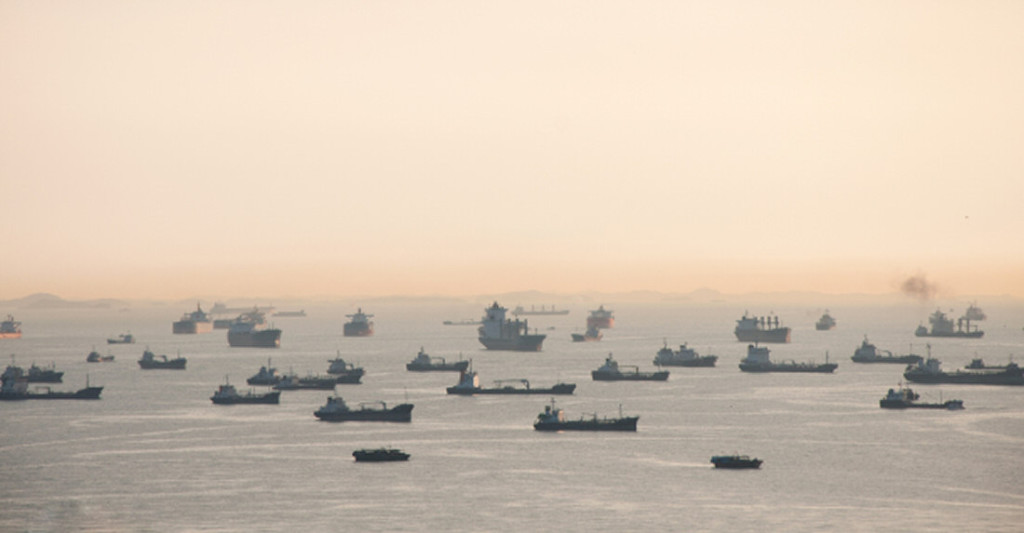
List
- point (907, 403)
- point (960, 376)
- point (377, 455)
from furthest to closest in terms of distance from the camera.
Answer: point (960, 376) < point (907, 403) < point (377, 455)

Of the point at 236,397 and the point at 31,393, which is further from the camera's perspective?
the point at 31,393

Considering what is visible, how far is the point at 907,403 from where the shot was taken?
14312 cm

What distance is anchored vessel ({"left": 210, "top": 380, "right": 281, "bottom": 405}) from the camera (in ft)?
489

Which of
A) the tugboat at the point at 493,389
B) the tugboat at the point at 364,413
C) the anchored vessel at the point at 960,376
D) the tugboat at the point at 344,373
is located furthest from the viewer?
the anchored vessel at the point at 960,376

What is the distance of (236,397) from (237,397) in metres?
0.11

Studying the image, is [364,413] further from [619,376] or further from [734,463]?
[619,376]

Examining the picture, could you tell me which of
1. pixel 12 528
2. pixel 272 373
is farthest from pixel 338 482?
pixel 272 373

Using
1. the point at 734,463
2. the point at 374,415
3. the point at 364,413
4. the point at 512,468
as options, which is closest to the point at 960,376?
the point at 374,415

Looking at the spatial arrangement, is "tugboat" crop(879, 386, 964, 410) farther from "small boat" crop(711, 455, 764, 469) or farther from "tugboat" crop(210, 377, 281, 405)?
"tugboat" crop(210, 377, 281, 405)

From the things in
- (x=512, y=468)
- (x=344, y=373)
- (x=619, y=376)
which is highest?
(x=619, y=376)

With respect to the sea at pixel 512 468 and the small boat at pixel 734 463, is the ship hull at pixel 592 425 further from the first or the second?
the small boat at pixel 734 463

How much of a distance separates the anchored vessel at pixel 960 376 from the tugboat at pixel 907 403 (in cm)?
3052

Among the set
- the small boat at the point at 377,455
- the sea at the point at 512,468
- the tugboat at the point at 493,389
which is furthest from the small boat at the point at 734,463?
the tugboat at the point at 493,389

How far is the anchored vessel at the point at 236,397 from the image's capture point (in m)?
149
